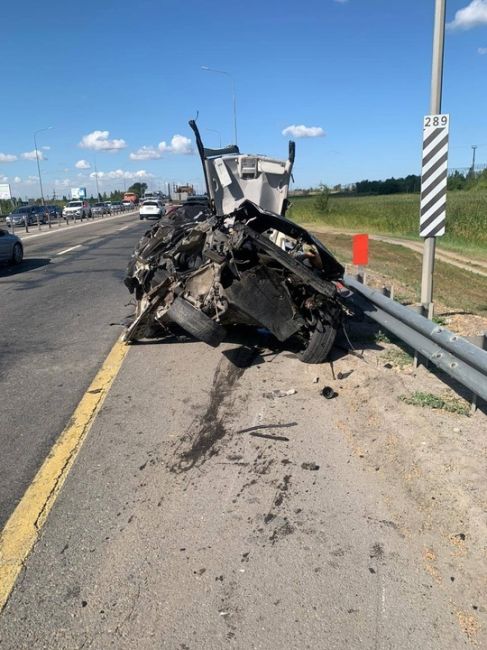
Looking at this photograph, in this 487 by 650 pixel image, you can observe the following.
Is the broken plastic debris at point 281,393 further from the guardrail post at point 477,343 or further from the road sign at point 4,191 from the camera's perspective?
the road sign at point 4,191

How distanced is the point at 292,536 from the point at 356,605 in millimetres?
578

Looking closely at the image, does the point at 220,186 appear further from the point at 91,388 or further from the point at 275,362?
the point at 91,388

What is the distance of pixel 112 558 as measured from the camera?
2.83m

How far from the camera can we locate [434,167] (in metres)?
6.75

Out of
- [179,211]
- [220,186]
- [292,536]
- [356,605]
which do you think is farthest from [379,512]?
[179,211]

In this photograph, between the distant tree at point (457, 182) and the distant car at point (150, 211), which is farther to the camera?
the distant tree at point (457, 182)

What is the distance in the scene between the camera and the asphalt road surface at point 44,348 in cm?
411

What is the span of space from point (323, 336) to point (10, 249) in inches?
485

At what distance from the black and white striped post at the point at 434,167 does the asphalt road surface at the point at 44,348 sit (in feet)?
13.5

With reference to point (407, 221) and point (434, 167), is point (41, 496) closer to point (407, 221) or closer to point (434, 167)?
point (434, 167)

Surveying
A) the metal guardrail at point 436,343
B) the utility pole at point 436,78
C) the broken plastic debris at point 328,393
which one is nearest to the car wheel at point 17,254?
the metal guardrail at point 436,343

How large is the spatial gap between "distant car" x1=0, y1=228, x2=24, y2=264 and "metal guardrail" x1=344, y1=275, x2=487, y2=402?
11.7 m

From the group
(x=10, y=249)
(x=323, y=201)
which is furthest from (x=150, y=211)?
(x=10, y=249)

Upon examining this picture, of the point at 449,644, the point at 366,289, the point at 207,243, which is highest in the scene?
the point at 207,243
